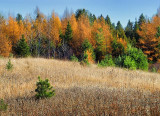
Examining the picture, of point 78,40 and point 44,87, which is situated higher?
point 78,40

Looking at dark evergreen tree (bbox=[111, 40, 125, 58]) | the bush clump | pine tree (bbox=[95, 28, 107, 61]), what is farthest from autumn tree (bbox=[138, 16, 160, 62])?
the bush clump

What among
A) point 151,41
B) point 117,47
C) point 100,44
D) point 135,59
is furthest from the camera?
point 100,44

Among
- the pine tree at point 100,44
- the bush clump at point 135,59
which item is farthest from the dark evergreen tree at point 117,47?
the bush clump at point 135,59

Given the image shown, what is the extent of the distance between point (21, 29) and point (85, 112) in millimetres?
33385

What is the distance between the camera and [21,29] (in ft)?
108

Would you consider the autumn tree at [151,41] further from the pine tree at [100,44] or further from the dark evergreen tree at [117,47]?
the pine tree at [100,44]

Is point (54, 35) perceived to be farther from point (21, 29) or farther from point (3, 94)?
point (3, 94)

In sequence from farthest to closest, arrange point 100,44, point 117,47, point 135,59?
1. point 100,44
2. point 117,47
3. point 135,59

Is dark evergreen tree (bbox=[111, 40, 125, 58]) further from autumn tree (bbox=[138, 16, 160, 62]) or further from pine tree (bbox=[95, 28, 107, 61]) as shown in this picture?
autumn tree (bbox=[138, 16, 160, 62])

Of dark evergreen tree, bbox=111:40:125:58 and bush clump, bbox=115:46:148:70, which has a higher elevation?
dark evergreen tree, bbox=111:40:125:58

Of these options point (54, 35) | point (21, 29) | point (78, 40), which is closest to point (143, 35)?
point (78, 40)

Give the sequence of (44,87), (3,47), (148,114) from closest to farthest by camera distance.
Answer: (148,114)
(44,87)
(3,47)

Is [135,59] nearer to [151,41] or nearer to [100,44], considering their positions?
[100,44]

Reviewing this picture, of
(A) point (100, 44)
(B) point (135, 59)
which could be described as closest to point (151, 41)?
(A) point (100, 44)
